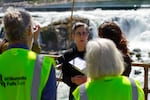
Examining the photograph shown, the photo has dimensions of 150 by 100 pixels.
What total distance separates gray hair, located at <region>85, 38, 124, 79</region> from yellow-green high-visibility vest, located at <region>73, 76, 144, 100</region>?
0.18 ft

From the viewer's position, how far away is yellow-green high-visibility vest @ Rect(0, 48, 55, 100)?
9.70 ft

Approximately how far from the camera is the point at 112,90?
2873 mm

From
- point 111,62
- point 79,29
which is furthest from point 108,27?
point 111,62

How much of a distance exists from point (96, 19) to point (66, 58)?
66.2ft

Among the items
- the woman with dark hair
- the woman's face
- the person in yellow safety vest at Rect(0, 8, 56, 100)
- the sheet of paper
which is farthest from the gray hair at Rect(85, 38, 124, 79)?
the woman's face

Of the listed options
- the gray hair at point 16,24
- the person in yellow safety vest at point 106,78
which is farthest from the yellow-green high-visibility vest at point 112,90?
the gray hair at point 16,24

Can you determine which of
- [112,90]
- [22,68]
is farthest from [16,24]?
[112,90]

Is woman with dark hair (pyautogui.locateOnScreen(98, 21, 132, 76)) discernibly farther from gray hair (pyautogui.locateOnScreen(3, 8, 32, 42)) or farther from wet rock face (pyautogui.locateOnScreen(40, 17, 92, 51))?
wet rock face (pyautogui.locateOnScreen(40, 17, 92, 51))

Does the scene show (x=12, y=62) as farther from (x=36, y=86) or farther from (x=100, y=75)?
(x=100, y=75)

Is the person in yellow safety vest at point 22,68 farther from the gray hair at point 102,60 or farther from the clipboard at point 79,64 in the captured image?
the clipboard at point 79,64

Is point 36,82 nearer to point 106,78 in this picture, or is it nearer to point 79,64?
point 106,78

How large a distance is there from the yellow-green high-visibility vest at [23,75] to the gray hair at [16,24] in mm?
92

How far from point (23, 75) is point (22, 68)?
0.05 m

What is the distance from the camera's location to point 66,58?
4250 millimetres
